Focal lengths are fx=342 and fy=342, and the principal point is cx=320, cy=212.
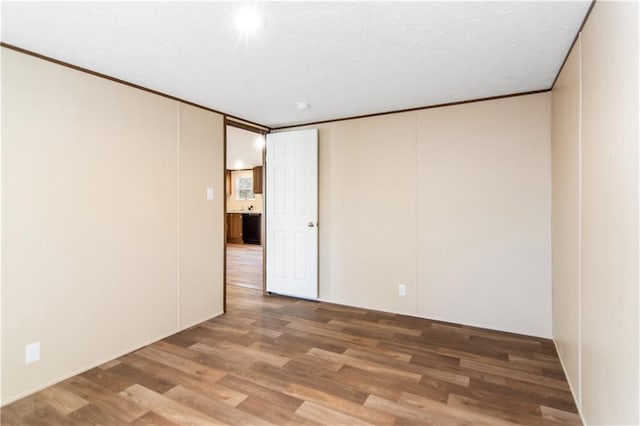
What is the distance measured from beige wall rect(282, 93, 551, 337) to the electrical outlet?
108 inches

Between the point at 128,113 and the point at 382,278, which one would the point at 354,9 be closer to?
the point at 128,113

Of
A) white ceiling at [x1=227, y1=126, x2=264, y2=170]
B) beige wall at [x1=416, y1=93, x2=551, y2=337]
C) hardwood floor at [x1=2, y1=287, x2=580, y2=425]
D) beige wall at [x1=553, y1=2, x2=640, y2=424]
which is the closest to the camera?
beige wall at [x1=553, y1=2, x2=640, y2=424]

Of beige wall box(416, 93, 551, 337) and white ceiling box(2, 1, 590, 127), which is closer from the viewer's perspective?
white ceiling box(2, 1, 590, 127)

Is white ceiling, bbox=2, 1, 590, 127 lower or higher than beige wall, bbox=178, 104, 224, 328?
higher

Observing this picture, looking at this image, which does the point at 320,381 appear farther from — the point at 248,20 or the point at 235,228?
the point at 235,228

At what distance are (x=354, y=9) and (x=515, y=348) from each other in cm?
286

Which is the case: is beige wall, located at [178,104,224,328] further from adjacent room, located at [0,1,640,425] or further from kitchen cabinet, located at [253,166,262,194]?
kitchen cabinet, located at [253,166,262,194]

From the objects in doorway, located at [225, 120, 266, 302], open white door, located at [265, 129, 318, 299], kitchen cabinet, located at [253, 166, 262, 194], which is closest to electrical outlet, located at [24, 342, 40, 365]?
open white door, located at [265, 129, 318, 299]

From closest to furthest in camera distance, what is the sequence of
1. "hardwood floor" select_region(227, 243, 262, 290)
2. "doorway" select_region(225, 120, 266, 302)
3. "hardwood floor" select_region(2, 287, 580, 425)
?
"hardwood floor" select_region(2, 287, 580, 425)
"hardwood floor" select_region(227, 243, 262, 290)
"doorway" select_region(225, 120, 266, 302)

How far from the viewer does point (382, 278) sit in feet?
12.6

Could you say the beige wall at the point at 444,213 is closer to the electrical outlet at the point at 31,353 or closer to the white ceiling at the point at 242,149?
the white ceiling at the point at 242,149

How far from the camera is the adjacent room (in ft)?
5.82

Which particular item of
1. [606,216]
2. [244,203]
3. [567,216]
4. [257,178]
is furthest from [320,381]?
[244,203]

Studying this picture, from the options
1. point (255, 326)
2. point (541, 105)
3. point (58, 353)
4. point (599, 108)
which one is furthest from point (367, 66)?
point (58, 353)
